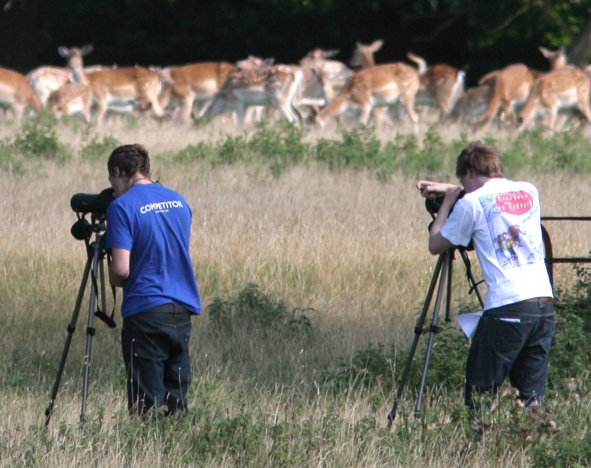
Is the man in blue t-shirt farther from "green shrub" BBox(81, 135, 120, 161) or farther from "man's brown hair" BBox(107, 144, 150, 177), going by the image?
"green shrub" BBox(81, 135, 120, 161)

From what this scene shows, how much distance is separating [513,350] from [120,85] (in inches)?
686

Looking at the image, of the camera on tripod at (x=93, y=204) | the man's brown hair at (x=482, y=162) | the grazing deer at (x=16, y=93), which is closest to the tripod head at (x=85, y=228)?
the camera on tripod at (x=93, y=204)

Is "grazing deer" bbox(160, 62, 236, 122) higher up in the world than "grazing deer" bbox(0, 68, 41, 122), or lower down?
higher up

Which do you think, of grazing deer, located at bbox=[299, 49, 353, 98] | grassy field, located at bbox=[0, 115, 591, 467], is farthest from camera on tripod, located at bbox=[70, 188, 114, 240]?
grazing deer, located at bbox=[299, 49, 353, 98]

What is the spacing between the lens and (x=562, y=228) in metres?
10.4

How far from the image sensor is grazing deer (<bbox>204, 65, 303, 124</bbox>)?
20.8 metres

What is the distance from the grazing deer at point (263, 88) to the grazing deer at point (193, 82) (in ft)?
4.23

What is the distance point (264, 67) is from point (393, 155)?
733 centimetres

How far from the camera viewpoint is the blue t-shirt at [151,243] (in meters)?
5.18

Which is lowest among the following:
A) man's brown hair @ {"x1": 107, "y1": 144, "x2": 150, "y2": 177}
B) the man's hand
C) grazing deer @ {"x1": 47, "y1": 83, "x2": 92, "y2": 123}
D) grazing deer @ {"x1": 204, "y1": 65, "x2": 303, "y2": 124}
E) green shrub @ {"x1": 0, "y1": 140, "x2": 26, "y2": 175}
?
green shrub @ {"x1": 0, "y1": 140, "x2": 26, "y2": 175}

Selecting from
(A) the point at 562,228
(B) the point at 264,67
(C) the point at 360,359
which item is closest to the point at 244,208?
(A) the point at 562,228

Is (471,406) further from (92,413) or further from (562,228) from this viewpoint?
(562,228)

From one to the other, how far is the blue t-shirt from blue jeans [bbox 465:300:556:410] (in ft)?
4.67

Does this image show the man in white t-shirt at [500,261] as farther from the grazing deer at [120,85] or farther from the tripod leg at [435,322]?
the grazing deer at [120,85]
